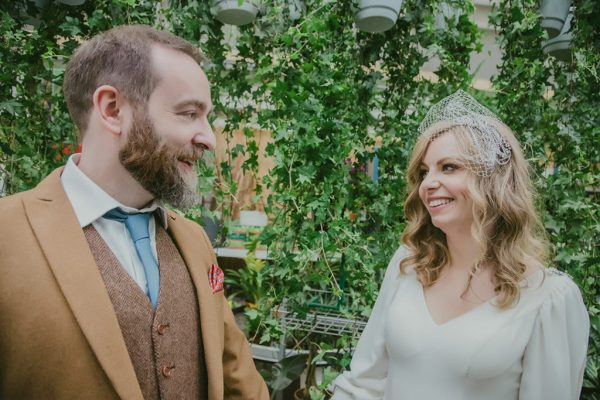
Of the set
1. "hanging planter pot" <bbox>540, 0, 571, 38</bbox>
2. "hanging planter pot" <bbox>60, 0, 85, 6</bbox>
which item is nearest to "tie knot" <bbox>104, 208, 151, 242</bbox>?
"hanging planter pot" <bbox>60, 0, 85, 6</bbox>

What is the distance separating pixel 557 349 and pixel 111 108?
3.83ft

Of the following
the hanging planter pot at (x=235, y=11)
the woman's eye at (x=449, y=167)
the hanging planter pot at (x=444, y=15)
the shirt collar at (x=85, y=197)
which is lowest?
the shirt collar at (x=85, y=197)

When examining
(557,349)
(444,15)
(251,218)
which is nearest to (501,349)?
(557,349)

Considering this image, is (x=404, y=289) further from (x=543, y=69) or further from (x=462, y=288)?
(x=543, y=69)

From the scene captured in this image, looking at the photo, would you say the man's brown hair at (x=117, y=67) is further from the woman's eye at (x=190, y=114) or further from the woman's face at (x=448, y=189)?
the woman's face at (x=448, y=189)

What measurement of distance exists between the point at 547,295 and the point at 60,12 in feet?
6.15

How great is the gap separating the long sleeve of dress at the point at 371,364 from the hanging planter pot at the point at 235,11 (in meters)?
1.06

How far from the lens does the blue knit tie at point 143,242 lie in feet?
2.96

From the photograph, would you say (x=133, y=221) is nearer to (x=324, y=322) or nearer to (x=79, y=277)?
(x=79, y=277)

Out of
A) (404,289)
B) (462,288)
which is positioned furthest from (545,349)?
(404,289)

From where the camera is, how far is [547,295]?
1133mm

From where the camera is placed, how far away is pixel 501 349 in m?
1.09

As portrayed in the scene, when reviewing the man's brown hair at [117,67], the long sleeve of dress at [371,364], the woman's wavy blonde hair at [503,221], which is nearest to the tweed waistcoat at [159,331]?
the man's brown hair at [117,67]

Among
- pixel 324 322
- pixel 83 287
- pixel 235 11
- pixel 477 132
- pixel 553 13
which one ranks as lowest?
pixel 324 322
